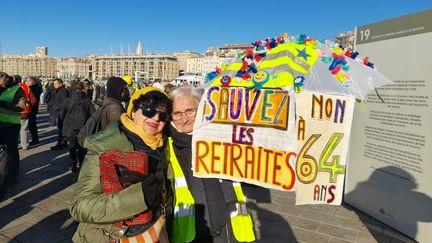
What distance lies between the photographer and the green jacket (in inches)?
65.1

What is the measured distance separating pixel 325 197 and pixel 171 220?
3.24 ft

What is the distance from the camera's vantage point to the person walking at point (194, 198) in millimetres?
2084

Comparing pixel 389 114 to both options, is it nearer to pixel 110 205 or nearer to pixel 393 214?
pixel 393 214

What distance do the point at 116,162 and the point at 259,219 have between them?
3.56 meters

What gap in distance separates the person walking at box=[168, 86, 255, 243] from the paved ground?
119 centimetres

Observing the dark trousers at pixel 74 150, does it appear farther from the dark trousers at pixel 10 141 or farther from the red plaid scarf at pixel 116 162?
the red plaid scarf at pixel 116 162

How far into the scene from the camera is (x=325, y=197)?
2.07 metres

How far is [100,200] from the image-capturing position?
5.47 feet

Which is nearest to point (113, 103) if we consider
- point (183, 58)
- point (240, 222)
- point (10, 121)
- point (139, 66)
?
point (10, 121)

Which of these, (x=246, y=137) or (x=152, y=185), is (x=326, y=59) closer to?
(x=246, y=137)

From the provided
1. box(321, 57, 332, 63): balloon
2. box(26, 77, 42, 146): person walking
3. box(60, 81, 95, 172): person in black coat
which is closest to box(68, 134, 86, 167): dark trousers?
box(60, 81, 95, 172): person in black coat

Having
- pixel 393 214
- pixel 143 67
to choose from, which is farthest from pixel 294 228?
pixel 143 67

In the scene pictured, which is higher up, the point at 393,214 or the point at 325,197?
the point at 325,197

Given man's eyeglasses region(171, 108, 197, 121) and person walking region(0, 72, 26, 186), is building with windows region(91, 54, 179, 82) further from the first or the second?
man's eyeglasses region(171, 108, 197, 121)
